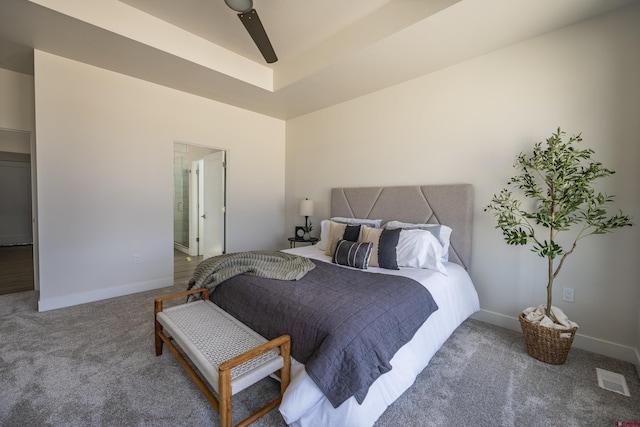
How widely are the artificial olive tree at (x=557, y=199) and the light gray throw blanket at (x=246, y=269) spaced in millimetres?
1847

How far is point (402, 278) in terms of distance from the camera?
85.4 inches

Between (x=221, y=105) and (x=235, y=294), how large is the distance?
10.6 ft

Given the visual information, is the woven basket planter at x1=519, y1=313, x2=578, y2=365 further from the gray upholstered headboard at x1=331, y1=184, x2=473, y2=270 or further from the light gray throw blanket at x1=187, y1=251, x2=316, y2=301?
the light gray throw blanket at x1=187, y1=251, x2=316, y2=301

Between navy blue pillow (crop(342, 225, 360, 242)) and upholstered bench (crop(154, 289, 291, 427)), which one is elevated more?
navy blue pillow (crop(342, 225, 360, 242))

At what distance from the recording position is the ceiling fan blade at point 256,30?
1.78 m

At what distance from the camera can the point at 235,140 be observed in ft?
14.4

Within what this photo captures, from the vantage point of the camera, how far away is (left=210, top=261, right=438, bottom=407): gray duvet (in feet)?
4.39

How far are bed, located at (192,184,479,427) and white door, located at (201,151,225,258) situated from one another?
1.91m

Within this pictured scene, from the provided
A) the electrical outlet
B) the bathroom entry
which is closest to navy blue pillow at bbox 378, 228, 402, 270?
the electrical outlet

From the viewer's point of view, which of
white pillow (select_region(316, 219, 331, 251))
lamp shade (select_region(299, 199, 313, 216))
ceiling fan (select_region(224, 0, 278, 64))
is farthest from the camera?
lamp shade (select_region(299, 199, 313, 216))

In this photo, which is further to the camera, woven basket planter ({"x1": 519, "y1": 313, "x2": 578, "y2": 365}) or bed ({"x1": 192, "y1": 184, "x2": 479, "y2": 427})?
woven basket planter ({"x1": 519, "y1": 313, "x2": 578, "y2": 365})

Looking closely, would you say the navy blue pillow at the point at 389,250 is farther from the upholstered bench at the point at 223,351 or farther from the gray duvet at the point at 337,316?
the upholstered bench at the point at 223,351

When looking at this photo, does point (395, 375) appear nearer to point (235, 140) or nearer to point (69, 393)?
point (69, 393)

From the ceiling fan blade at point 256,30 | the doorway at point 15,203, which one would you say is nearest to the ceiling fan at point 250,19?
the ceiling fan blade at point 256,30
